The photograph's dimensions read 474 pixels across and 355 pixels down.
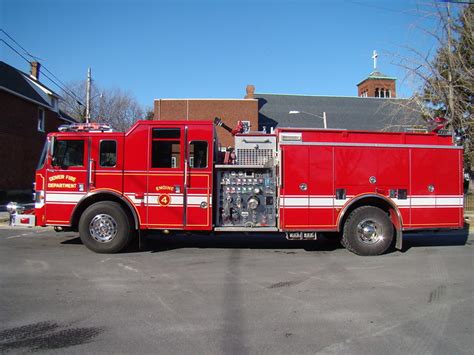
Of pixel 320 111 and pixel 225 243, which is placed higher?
pixel 320 111

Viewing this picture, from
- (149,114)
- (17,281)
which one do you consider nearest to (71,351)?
(17,281)

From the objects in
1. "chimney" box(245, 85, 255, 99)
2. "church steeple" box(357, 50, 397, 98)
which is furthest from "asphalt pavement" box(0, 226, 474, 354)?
"church steeple" box(357, 50, 397, 98)

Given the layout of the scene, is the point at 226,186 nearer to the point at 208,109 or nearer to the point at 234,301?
the point at 234,301

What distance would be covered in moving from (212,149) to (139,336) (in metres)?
4.94

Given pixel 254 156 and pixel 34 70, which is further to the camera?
pixel 34 70

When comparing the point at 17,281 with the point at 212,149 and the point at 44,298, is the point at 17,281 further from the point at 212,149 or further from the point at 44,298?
the point at 212,149

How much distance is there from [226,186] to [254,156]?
3.03 ft

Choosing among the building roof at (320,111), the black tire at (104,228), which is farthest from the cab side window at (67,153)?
the building roof at (320,111)

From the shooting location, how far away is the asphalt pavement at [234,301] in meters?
4.20

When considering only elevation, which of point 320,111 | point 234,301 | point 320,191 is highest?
point 320,111

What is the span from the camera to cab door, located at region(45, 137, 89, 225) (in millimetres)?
8688

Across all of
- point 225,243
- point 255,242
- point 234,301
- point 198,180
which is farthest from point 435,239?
point 234,301

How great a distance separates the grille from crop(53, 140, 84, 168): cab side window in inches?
131

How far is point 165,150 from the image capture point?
28.6ft
